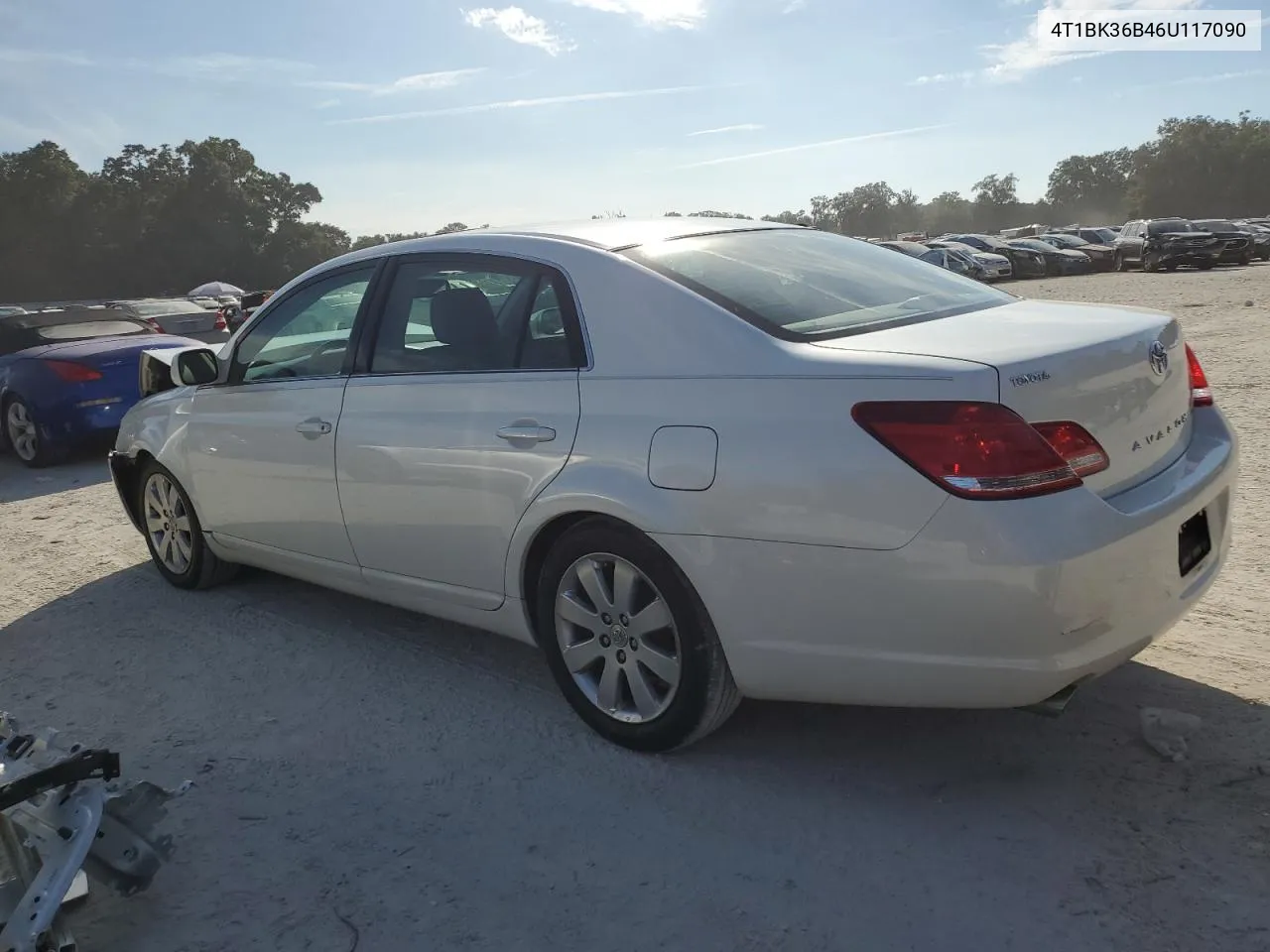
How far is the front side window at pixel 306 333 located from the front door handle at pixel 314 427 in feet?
0.66

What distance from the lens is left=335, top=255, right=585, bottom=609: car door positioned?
3.41 meters

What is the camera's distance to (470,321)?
3.72 metres

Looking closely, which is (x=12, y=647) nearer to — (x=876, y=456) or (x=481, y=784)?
(x=481, y=784)

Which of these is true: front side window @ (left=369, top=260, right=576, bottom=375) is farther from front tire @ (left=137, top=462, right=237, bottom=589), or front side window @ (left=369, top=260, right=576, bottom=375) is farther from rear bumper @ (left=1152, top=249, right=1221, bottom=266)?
rear bumper @ (left=1152, top=249, right=1221, bottom=266)

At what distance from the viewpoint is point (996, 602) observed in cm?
256

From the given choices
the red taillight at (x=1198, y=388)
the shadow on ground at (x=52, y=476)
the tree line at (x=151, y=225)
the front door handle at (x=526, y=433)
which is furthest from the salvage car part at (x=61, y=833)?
the tree line at (x=151, y=225)

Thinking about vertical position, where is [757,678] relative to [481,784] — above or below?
above

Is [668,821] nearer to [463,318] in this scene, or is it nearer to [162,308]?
[463,318]

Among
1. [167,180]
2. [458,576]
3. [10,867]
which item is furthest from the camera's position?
[167,180]

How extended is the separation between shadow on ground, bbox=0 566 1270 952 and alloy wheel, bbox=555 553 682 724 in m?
0.20

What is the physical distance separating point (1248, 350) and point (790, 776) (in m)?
10.1

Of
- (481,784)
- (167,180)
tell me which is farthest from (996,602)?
(167,180)

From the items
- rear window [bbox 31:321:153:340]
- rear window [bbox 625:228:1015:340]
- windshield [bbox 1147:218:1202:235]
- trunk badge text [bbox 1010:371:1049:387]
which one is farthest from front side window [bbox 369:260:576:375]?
windshield [bbox 1147:218:1202:235]

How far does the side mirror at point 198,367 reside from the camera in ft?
15.9
